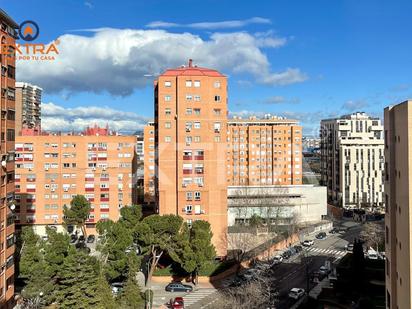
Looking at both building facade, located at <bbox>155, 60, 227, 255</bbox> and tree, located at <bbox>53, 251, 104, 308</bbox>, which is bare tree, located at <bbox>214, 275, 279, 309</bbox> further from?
building facade, located at <bbox>155, 60, 227, 255</bbox>

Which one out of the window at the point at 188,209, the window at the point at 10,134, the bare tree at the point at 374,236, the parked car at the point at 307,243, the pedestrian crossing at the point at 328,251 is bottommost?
the pedestrian crossing at the point at 328,251

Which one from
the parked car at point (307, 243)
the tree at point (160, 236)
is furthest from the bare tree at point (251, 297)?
the parked car at point (307, 243)

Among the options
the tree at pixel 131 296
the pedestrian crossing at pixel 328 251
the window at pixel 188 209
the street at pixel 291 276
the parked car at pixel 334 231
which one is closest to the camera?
the tree at pixel 131 296

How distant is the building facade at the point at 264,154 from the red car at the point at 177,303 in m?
36.4

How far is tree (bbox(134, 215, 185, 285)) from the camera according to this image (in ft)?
84.5

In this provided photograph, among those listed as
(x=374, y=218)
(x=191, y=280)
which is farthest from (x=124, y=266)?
(x=374, y=218)

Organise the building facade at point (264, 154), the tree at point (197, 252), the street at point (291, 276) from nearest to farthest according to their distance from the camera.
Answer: the street at point (291, 276)
the tree at point (197, 252)
the building facade at point (264, 154)

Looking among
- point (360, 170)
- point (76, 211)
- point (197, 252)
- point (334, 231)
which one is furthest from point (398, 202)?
point (360, 170)

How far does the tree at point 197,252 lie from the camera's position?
25.4m

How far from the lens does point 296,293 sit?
2459 centimetres

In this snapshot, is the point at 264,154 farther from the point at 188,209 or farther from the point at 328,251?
the point at 188,209

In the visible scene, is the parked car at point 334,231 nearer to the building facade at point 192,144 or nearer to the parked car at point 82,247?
the building facade at point 192,144

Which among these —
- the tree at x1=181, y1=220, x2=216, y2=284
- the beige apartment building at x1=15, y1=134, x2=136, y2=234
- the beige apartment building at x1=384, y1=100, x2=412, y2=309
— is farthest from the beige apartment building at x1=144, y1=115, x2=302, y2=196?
the beige apartment building at x1=384, y1=100, x2=412, y2=309

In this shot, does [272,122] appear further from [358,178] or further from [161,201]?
[161,201]
